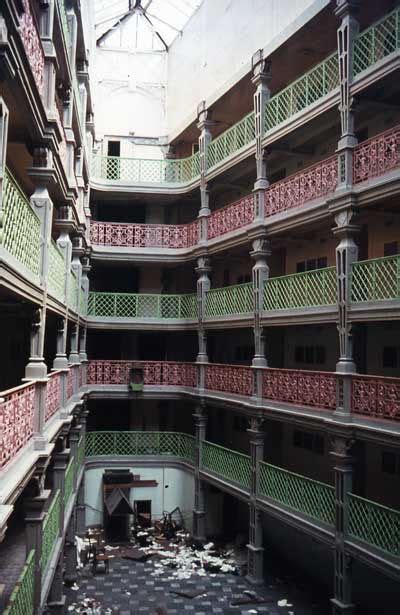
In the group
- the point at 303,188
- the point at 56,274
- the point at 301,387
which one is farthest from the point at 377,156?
the point at 56,274

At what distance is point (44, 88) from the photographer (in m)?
10.2

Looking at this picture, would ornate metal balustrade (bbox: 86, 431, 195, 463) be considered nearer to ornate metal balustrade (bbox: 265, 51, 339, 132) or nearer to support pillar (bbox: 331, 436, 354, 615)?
support pillar (bbox: 331, 436, 354, 615)

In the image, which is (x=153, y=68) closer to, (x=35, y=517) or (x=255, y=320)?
(x=255, y=320)

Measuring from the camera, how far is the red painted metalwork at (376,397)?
42.2 ft

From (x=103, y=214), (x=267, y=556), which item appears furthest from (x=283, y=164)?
(x=267, y=556)

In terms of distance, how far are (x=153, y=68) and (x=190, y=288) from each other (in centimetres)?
1063

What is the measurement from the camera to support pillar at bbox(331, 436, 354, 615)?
14.2 meters

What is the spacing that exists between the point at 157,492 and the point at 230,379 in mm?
6229

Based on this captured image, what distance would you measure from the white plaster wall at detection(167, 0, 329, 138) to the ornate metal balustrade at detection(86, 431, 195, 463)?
12543 mm

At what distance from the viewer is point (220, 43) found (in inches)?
887

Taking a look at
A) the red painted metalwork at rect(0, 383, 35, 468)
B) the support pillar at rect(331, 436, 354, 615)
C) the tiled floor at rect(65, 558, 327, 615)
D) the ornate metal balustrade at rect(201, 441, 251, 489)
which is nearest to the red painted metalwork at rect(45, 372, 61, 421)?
the red painted metalwork at rect(0, 383, 35, 468)

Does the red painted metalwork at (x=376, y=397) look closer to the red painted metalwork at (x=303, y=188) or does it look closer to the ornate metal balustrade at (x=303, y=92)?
the red painted metalwork at (x=303, y=188)

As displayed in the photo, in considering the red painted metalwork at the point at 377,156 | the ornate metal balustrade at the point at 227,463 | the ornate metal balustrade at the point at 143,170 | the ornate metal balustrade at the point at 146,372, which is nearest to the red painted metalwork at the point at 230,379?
the ornate metal balustrade at the point at 146,372

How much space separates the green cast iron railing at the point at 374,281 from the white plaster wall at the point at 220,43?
22.7ft
